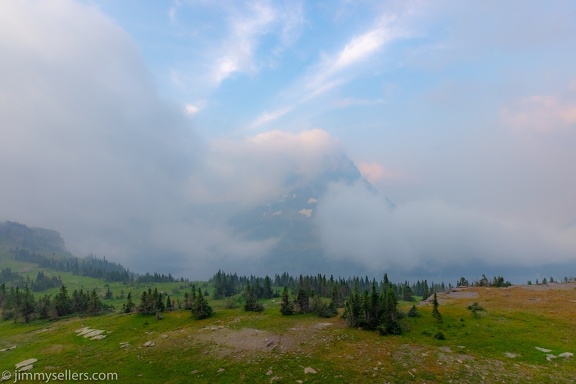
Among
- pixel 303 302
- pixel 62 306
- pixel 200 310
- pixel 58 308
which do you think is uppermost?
pixel 303 302

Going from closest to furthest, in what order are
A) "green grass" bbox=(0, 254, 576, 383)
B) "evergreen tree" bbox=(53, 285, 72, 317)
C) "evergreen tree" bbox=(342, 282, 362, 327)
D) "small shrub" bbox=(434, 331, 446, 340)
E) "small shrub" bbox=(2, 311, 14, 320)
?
"green grass" bbox=(0, 254, 576, 383)
"small shrub" bbox=(434, 331, 446, 340)
"evergreen tree" bbox=(342, 282, 362, 327)
"evergreen tree" bbox=(53, 285, 72, 317)
"small shrub" bbox=(2, 311, 14, 320)

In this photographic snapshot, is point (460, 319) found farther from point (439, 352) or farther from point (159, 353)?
point (159, 353)

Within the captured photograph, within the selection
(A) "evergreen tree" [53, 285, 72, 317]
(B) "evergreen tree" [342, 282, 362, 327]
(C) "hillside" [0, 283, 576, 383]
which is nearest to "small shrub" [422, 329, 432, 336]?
(C) "hillside" [0, 283, 576, 383]

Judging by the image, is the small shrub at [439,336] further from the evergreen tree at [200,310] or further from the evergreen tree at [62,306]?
the evergreen tree at [62,306]

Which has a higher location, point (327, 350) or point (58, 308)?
point (327, 350)

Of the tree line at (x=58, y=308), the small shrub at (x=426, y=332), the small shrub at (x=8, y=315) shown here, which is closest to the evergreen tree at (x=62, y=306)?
the tree line at (x=58, y=308)

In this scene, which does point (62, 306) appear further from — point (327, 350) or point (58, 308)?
point (327, 350)

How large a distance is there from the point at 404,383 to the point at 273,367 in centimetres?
1863

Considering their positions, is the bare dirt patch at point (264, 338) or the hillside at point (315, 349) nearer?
the hillside at point (315, 349)

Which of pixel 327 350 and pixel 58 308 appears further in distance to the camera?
pixel 58 308

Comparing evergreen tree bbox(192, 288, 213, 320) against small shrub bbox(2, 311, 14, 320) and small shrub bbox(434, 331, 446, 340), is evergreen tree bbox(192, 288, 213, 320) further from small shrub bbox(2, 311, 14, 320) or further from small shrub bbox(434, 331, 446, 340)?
small shrub bbox(2, 311, 14, 320)

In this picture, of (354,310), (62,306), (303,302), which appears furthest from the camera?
(62,306)

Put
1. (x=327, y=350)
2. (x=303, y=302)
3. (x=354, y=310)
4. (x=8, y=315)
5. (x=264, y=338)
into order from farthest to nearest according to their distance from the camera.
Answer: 1. (x=8, y=315)
2. (x=303, y=302)
3. (x=354, y=310)
4. (x=264, y=338)
5. (x=327, y=350)

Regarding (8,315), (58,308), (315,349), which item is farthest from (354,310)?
(8,315)
